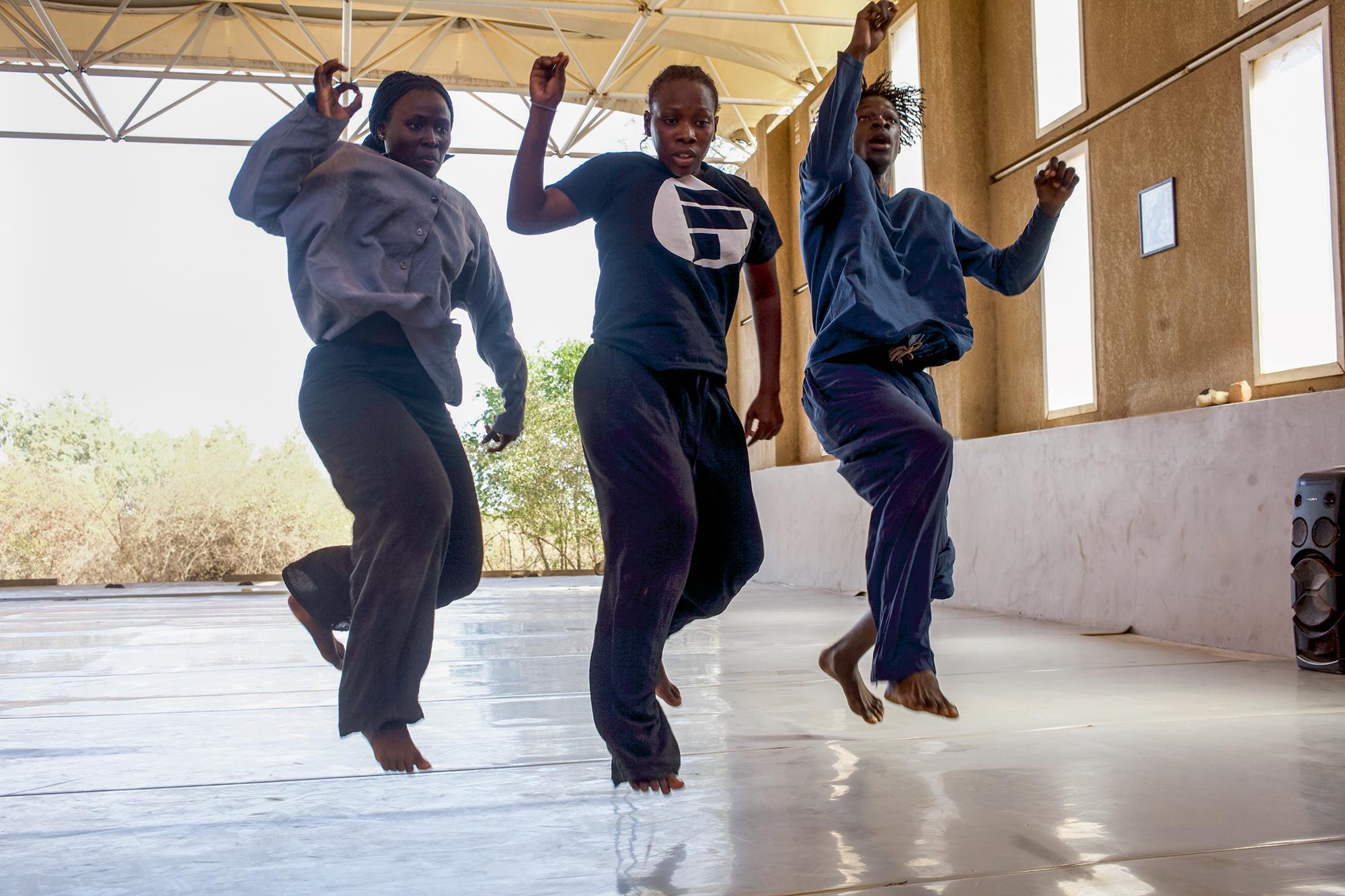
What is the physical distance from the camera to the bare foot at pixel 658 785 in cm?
221

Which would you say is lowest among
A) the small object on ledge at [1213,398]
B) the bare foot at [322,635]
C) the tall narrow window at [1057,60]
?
the bare foot at [322,635]

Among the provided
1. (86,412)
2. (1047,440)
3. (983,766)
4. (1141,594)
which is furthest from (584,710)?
(86,412)

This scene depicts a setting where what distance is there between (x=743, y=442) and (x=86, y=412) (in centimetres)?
1520

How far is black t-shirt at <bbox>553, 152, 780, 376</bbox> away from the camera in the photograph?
231cm

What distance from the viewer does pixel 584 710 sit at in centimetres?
333

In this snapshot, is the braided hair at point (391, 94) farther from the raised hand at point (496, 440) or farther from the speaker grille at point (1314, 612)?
the speaker grille at point (1314, 612)

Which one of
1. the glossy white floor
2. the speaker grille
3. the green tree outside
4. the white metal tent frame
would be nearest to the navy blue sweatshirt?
the glossy white floor

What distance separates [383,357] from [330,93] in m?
0.63

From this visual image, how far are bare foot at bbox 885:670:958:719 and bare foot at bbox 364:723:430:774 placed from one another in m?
1.09

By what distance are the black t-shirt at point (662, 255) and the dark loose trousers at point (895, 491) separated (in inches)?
22.5

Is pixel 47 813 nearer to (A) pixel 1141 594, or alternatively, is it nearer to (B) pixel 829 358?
(B) pixel 829 358

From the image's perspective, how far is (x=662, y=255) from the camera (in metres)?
2.37

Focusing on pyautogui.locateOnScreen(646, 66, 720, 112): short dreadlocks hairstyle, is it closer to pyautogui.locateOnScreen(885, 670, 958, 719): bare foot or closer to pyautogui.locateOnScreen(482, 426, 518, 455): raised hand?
pyautogui.locateOnScreen(482, 426, 518, 455): raised hand

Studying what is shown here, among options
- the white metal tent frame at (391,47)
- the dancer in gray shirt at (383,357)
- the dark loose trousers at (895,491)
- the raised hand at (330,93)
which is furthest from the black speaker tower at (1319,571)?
the white metal tent frame at (391,47)
